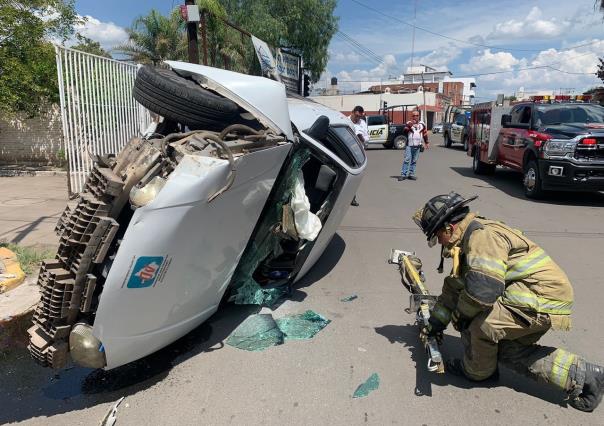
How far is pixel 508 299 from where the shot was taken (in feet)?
9.04

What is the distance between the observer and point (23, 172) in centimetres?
1167

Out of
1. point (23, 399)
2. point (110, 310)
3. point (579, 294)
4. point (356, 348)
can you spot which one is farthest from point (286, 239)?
point (579, 294)

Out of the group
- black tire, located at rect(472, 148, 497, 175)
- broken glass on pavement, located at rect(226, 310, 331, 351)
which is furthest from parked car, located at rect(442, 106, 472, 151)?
broken glass on pavement, located at rect(226, 310, 331, 351)

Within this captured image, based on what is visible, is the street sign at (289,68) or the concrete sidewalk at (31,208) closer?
the concrete sidewalk at (31,208)

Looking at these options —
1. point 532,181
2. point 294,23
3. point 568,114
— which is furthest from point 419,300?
point 294,23

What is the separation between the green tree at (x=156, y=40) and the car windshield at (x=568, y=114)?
55.7 ft

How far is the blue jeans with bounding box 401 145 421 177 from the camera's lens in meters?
11.7

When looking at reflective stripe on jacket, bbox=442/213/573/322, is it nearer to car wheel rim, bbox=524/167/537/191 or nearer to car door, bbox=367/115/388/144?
car wheel rim, bbox=524/167/537/191

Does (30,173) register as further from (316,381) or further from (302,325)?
(316,381)

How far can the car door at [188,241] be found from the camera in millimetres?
2494

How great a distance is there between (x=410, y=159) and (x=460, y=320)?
9.34m

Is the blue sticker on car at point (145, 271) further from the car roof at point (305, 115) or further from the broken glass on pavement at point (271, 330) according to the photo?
the car roof at point (305, 115)

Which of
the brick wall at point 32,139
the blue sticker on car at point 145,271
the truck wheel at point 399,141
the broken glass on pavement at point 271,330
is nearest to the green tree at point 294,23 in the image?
the truck wheel at point 399,141

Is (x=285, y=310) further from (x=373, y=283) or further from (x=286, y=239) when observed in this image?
(x=373, y=283)
